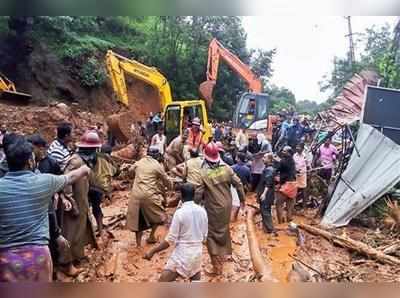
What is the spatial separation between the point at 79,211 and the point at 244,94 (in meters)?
1.32

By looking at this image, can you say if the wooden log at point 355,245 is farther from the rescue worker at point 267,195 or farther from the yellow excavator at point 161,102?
the yellow excavator at point 161,102

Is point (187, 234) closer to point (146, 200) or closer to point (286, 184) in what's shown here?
point (146, 200)

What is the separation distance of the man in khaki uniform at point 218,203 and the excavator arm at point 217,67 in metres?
0.61

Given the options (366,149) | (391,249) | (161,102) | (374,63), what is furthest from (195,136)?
Result: (391,249)

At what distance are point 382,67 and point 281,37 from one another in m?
0.67

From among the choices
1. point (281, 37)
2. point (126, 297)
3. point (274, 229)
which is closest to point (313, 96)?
point (281, 37)

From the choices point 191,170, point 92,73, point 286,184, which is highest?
point 92,73

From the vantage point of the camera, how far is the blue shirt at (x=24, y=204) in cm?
204

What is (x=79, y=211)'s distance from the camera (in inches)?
111

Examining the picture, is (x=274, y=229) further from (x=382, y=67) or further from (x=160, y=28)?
(x=160, y=28)

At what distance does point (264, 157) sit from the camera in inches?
131

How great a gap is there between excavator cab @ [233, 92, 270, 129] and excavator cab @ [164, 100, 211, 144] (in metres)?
0.23

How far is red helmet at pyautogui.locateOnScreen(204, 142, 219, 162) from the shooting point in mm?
3047

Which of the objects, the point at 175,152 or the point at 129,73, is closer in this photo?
the point at 175,152
